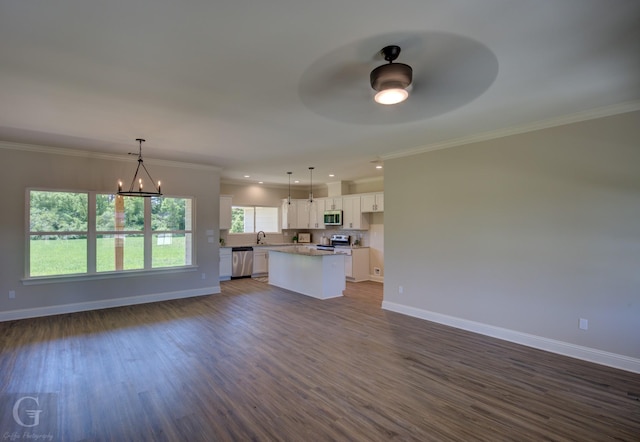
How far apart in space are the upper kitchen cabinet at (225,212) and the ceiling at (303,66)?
168 inches

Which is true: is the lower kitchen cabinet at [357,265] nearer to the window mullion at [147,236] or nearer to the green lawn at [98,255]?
the green lawn at [98,255]

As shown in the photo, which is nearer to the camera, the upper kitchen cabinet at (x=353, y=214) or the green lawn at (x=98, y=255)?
the green lawn at (x=98, y=255)

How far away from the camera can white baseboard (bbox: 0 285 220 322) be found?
15.8 ft

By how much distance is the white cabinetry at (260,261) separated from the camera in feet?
28.9

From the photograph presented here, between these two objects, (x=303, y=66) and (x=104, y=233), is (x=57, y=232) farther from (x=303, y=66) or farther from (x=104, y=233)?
(x=303, y=66)

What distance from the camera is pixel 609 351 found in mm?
3340

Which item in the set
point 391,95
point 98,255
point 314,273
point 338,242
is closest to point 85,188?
point 98,255

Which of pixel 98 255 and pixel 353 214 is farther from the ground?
pixel 353 214

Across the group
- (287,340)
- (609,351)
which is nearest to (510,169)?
(609,351)

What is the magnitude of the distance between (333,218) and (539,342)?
5.78 metres

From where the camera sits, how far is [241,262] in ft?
28.2

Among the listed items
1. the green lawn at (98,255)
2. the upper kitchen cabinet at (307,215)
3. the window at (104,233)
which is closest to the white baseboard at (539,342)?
the green lawn at (98,255)

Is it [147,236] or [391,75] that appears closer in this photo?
[391,75]

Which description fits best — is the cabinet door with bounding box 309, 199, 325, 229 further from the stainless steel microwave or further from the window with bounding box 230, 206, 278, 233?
the window with bounding box 230, 206, 278, 233
